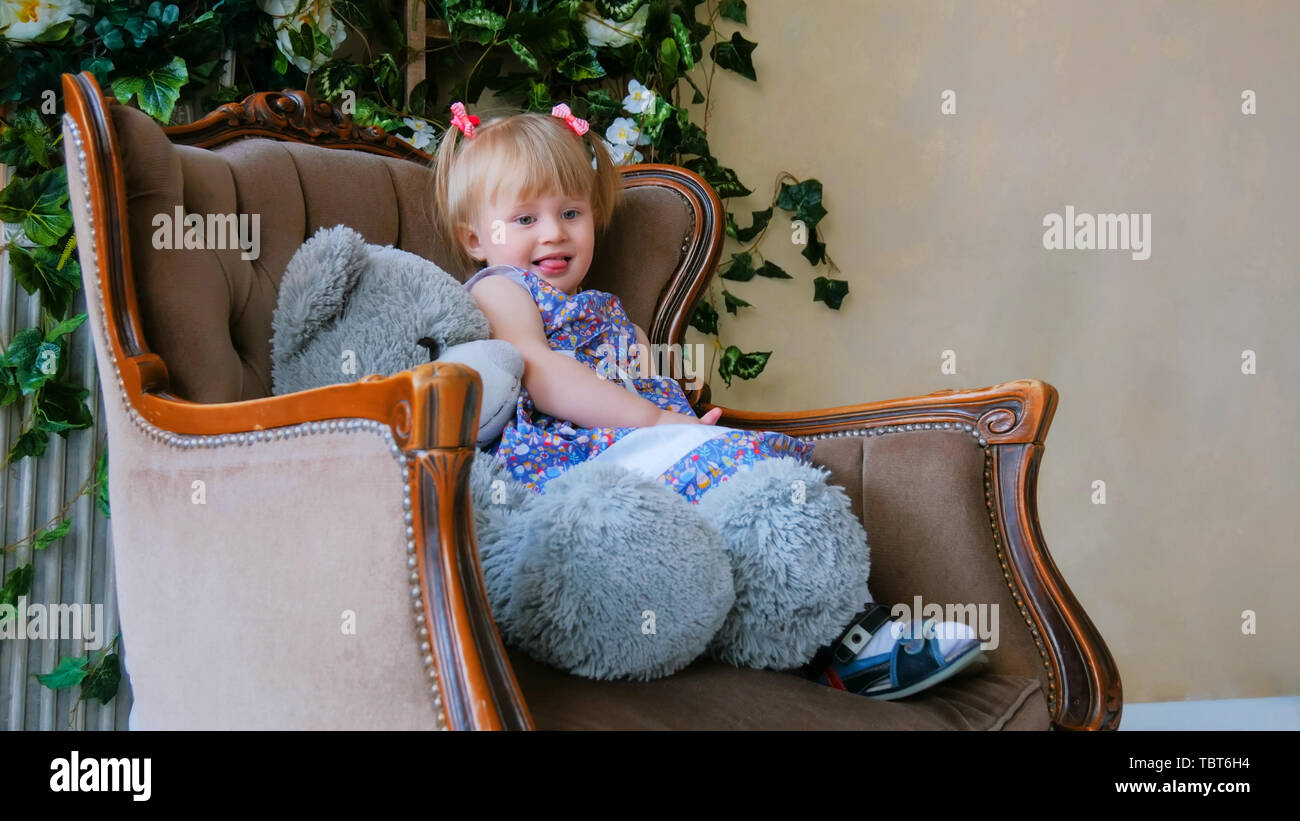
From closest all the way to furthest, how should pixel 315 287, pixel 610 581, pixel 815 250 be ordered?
1. pixel 610 581
2. pixel 315 287
3. pixel 815 250

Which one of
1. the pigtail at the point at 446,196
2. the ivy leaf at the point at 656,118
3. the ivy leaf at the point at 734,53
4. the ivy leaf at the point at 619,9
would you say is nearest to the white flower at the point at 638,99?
the ivy leaf at the point at 656,118

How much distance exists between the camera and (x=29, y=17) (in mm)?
1476

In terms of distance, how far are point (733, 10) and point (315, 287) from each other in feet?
4.02

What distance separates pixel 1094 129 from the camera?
7.73ft

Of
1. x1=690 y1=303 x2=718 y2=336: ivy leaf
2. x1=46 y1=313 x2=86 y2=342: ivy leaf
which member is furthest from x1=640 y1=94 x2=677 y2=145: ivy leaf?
x1=46 y1=313 x2=86 y2=342: ivy leaf

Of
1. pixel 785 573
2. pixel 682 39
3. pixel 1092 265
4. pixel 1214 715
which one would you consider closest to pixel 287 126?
pixel 682 39

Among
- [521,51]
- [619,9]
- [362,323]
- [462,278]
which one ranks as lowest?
[362,323]

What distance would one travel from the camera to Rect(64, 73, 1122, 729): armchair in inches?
31.3

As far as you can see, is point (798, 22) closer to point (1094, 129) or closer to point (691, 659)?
point (1094, 129)

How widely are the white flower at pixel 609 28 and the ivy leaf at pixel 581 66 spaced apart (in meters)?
0.03

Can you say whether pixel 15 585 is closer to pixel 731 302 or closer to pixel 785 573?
pixel 785 573

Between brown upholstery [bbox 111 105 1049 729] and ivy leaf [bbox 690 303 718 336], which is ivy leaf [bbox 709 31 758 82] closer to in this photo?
ivy leaf [bbox 690 303 718 336]

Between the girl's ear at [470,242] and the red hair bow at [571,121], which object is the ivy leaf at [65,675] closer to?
A: the girl's ear at [470,242]
